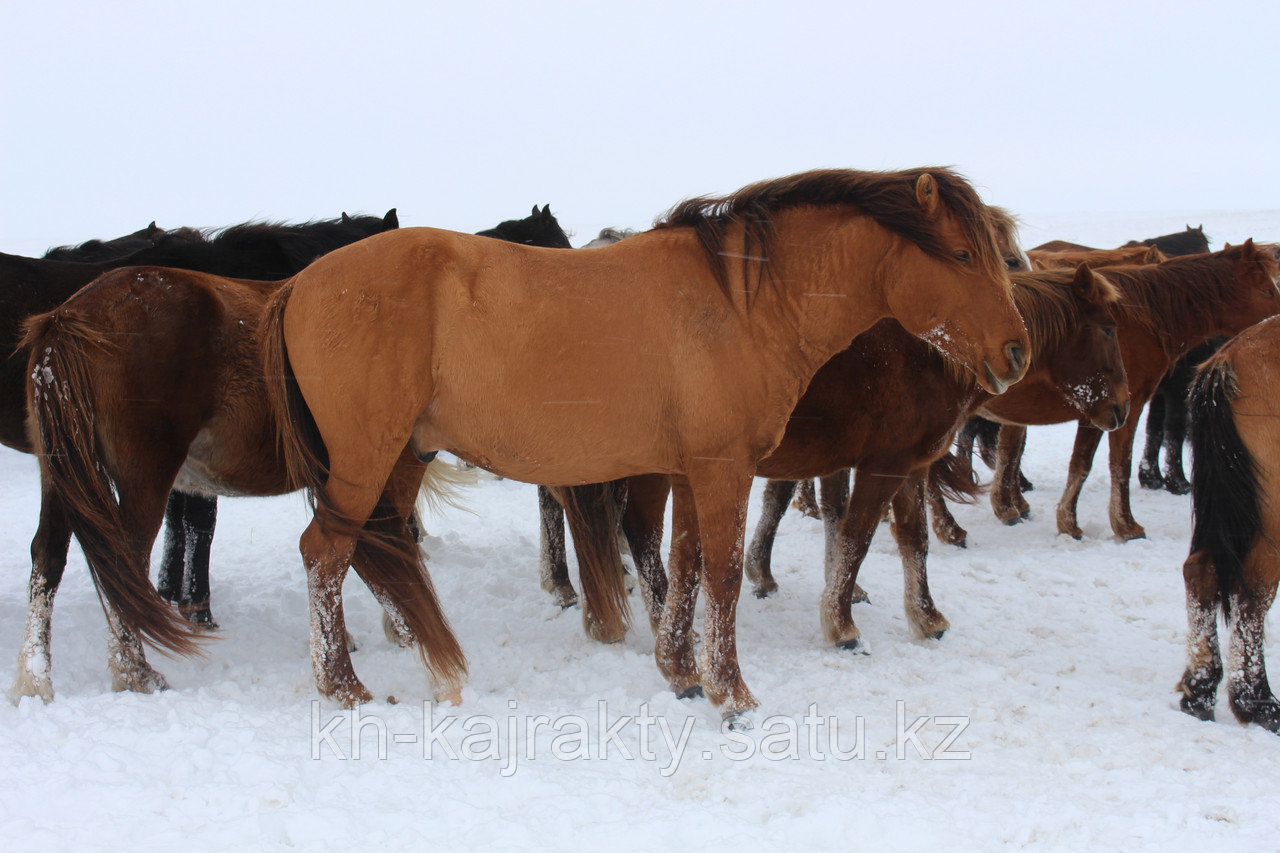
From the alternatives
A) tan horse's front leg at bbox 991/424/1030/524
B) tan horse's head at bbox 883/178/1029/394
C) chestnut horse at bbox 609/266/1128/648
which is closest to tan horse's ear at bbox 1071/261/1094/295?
chestnut horse at bbox 609/266/1128/648

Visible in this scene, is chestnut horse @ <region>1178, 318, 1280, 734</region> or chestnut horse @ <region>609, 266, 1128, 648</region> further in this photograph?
chestnut horse @ <region>609, 266, 1128, 648</region>

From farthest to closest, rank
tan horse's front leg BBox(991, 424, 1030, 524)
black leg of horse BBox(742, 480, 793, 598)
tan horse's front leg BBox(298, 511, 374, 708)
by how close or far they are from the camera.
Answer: tan horse's front leg BBox(991, 424, 1030, 524)
black leg of horse BBox(742, 480, 793, 598)
tan horse's front leg BBox(298, 511, 374, 708)

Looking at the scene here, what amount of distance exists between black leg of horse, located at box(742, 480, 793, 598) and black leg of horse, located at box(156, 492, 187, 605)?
392 centimetres

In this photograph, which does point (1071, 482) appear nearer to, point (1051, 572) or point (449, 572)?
→ point (1051, 572)

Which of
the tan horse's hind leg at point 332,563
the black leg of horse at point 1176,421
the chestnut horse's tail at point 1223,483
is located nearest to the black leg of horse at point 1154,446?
the black leg of horse at point 1176,421

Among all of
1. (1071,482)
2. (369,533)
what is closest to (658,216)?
(369,533)

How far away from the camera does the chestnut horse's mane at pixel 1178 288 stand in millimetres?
7480

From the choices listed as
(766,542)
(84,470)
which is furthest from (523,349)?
(766,542)

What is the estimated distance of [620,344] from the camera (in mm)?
3945

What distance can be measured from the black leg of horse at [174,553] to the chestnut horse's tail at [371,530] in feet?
5.69

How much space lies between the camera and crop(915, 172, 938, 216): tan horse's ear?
3842mm

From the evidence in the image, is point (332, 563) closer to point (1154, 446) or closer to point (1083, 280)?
point (1083, 280)

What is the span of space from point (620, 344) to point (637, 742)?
1749 millimetres

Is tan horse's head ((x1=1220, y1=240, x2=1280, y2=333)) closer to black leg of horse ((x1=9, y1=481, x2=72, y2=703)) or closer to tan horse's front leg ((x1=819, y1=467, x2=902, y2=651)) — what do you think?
tan horse's front leg ((x1=819, y1=467, x2=902, y2=651))
